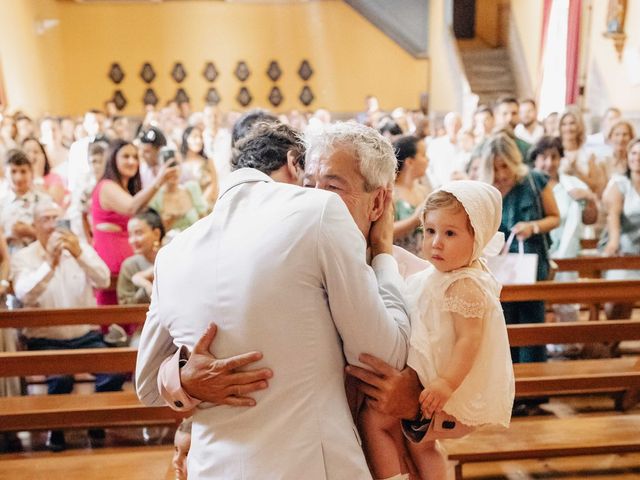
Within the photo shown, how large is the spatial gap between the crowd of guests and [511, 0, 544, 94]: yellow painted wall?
720cm

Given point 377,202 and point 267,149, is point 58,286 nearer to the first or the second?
point 267,149

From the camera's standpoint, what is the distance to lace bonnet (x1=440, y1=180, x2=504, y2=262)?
5.16 feet

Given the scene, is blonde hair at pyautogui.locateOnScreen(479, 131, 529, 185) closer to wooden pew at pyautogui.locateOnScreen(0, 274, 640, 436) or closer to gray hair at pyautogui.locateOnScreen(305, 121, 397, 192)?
wooden pew at pyautogui.locateOnScreen(0, 274, 640, 436)

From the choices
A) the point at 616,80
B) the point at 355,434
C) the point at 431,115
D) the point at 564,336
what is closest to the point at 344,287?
the point at 355,434

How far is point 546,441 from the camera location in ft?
9.42

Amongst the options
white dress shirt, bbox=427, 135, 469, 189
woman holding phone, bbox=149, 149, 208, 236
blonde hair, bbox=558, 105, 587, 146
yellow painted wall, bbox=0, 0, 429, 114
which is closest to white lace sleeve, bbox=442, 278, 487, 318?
woman holding phone, bbox=149, 149, 208, 236

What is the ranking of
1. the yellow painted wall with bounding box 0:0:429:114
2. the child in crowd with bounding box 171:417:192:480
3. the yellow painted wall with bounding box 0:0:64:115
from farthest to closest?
the yellow painted wall with bounding box 0:0:429:114
the yellow painted wall with bounding box 0:0:64:115
the child in crowd with bounding box 171:417:192:480

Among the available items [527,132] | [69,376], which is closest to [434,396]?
[69,376]

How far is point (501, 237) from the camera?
183cm

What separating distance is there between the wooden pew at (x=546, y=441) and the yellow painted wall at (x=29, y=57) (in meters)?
10.8

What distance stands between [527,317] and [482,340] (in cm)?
229

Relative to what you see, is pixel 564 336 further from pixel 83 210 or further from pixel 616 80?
pixel 616 80

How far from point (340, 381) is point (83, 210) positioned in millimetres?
4091

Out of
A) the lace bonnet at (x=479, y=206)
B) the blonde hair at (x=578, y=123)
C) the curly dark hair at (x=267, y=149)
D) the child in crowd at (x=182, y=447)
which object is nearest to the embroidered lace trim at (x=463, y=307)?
the lace bonnet at (x=479, y=206)
